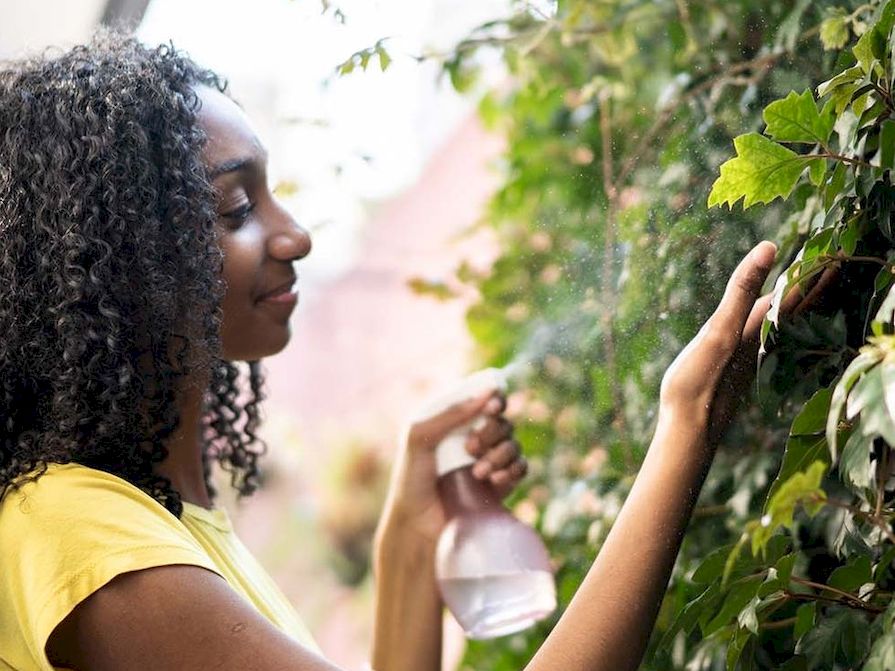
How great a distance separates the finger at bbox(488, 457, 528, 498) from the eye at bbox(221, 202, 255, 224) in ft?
1.37

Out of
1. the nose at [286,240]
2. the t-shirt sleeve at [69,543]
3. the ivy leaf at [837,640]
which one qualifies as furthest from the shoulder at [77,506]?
the ivy leaf at [837,640]

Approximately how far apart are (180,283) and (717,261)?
48 cm

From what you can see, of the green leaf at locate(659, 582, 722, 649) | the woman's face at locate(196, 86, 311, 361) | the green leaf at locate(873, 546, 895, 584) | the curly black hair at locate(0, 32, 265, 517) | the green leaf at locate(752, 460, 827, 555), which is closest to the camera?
the green leaf at locate(752, 460, 827, 555)

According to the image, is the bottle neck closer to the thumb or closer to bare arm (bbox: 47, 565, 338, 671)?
the thumb

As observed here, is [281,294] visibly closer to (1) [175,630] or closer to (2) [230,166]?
(2) [230,166]

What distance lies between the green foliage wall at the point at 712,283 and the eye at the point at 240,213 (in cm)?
36

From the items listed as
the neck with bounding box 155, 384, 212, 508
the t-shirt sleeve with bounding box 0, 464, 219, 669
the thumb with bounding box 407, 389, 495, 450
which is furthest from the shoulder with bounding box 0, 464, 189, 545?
the thumb with bounding box 407, 389, 495, 450

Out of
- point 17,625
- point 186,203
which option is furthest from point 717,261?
point 17,625

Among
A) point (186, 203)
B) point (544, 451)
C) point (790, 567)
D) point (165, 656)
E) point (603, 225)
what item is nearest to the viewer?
point (790, 567)

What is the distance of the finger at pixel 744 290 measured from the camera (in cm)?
86

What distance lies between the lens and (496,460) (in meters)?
1.35

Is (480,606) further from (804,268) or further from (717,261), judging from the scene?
(804,268)

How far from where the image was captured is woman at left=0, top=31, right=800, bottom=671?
89 centimetres

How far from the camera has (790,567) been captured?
0.78 meters
